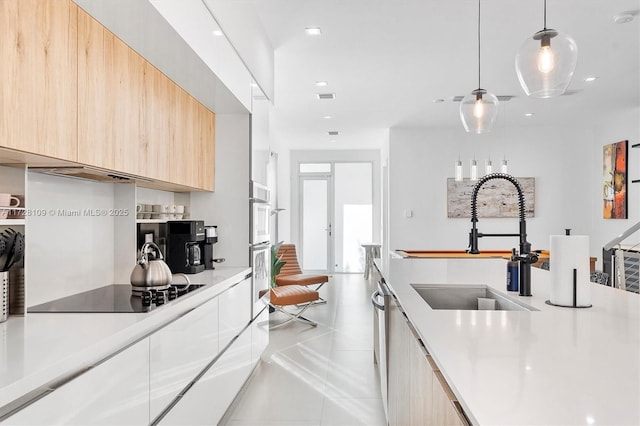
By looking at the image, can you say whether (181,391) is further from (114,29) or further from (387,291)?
(114,29)

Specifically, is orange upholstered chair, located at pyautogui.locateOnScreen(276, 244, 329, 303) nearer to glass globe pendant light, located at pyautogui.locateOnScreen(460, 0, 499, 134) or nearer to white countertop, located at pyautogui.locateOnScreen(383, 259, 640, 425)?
glass globe pendant light, located at pyautogui.locateOnScreen(460, 0, 499, 134)

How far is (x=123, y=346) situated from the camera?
162 centimetres

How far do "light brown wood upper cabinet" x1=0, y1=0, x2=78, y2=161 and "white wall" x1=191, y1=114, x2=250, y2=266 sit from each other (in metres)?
1.88

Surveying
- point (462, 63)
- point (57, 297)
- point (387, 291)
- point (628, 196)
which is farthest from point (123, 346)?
point (628, 196)

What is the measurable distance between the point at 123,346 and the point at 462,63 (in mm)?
4111

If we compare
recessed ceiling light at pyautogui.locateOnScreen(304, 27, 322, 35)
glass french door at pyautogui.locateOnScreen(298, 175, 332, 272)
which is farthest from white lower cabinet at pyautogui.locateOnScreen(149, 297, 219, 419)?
glass french door at pyautogui.locateOnScreen(298, 175, 332, 272)

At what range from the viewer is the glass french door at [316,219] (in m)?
10.2

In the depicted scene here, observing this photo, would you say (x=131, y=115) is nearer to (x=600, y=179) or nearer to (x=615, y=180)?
(x=615, y=180)

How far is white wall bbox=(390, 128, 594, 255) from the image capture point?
25.8 feet

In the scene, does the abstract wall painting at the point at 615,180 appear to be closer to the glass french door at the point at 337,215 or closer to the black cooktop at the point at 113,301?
the glass french door at the point at 337,215

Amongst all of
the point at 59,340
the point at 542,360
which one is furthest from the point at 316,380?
the point at 542,360

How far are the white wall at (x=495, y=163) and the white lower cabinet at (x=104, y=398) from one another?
647cm

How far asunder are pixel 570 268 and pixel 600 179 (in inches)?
275

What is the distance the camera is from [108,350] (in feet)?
4.97
